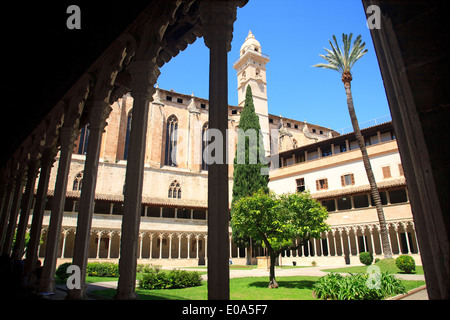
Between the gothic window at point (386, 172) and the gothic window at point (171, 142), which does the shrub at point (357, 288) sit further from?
the gothic window at point (171, 142)

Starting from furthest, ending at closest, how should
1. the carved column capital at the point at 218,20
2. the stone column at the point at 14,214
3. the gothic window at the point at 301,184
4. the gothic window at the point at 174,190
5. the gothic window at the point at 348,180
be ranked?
the gothic window at the point at 174,190 → the gothic window at the point at 301,184 → the gothic window at the point at 348,180 → the stone column at the point at 14,214 → the carved column capital at the point at 218,20

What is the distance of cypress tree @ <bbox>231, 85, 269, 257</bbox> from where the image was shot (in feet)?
94.4

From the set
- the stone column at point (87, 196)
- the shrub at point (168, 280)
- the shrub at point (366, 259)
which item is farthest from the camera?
the shrub at point (366, 259)

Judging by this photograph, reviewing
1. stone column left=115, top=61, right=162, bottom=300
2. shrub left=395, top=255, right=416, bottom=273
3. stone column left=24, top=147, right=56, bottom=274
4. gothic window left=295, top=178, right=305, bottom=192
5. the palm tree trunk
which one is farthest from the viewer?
gothic window left=295, top=178, right=305, bottom=192

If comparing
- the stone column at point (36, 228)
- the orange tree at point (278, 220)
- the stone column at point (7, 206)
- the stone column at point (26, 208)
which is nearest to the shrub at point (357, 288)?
the orange tree at point (278, 220)

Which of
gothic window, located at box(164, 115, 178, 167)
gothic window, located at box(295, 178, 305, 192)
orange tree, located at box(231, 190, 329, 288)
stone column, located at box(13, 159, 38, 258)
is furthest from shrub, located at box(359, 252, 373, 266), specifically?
stone column, located at box(13, 159, 38, 258)

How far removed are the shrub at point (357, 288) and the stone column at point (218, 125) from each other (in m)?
6.30

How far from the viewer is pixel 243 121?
30922mm

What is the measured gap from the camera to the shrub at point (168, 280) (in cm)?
1162

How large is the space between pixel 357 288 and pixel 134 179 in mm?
7039

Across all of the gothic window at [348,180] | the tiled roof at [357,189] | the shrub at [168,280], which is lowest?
the shrub at [168,280]

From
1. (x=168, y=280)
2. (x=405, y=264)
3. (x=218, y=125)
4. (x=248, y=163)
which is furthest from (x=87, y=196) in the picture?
(x=248, y=163)

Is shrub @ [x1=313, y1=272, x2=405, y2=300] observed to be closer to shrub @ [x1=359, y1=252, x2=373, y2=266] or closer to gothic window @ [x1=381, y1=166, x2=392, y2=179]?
shrub @ [x1=359, y1=252, x2=373, y2=266]

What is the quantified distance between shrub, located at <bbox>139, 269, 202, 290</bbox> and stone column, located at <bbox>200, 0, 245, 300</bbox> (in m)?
9.70
